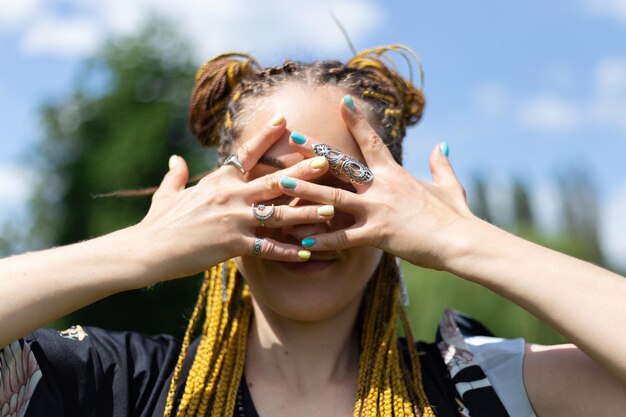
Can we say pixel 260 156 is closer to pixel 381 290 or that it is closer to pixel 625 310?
pixel 381 290

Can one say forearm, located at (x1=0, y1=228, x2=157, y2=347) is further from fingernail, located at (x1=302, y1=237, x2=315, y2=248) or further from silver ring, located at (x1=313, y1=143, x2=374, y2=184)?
silver ring, located at (x1=313, y1=143, x2=374, y2=184)

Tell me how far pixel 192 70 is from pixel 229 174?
16.5 m

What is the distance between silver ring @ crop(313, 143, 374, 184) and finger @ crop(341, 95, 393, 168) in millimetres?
48

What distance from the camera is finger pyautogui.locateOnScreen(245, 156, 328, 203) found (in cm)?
180

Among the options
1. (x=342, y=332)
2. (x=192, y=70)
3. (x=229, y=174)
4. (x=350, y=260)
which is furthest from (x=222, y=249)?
(x=192, y=70)

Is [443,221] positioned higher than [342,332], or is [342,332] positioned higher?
[443,221]

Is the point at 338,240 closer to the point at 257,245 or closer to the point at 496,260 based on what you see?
the point at 257,245

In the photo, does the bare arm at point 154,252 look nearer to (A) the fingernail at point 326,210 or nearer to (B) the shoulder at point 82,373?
(A) the fingernail at point 326,210

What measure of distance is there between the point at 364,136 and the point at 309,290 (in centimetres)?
40

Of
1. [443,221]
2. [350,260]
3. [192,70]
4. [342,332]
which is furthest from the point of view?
[192,70]

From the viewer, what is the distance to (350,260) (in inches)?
76.0

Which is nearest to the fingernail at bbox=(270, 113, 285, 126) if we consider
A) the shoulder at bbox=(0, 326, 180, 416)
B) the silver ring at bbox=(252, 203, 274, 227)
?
the silver ring at bbox=(252, 203, 274, 227)

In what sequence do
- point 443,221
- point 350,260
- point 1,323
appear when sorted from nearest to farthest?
1. point 1,323
2. point 443,221
3. point 350,260

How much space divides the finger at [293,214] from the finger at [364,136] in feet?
0.60
